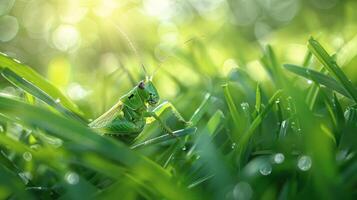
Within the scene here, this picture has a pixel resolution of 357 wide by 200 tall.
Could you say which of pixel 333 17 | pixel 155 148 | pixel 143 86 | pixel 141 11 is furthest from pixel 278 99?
pixel 141 11

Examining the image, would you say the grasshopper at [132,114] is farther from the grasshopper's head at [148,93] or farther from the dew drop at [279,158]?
the dew drop at [279,158]

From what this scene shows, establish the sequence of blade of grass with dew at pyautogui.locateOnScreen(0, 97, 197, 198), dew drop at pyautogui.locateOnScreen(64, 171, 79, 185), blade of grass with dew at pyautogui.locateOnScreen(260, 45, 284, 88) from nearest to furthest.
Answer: blade of grass with dew at pyautogui.locateOnScreen(0, 97, 197, 198)
dew drop at pyautogui.locateOnScreen(64, 171, 79, 185)
blade of grass with dew at pyautogui.locateOnScreen(260, 45, 284, 88)

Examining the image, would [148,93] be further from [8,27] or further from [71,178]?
[8,27]

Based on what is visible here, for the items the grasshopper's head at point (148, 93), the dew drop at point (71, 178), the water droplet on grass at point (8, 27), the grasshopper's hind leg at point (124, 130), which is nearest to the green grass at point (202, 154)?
the dew drop at point (71, 178)

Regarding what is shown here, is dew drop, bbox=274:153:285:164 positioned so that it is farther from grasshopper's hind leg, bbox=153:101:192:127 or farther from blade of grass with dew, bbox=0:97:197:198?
grasshopper's hind leg, bbox=153:101:192:127

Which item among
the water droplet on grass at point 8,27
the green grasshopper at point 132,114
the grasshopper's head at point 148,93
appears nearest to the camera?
the green grasshopper at point 132,114

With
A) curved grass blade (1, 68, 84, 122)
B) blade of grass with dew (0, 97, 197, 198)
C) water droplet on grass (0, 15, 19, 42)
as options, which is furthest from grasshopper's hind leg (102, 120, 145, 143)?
water droplet on grass (0, 15, 19, 42)

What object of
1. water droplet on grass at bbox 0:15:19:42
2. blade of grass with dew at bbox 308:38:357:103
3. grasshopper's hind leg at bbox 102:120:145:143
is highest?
blade of grass with dew at bbox 308:38:357:103
